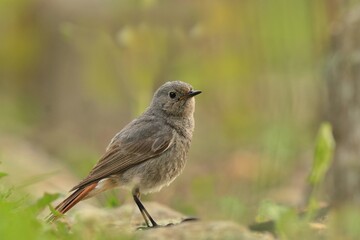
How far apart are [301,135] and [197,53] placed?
5.45 ft

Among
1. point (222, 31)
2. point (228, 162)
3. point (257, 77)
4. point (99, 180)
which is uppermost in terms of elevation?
point (222, 31)

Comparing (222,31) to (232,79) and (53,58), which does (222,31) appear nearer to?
(232,79)

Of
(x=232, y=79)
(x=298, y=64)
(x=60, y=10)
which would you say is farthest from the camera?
(x=60, y=10)

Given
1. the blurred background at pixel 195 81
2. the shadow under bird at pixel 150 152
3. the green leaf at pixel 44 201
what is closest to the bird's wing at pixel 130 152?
the shadow under bird at pixel 150 152

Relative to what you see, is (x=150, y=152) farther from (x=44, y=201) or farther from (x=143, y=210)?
(x=44, y=201)

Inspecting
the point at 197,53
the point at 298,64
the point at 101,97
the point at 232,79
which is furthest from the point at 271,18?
the point at 101,97

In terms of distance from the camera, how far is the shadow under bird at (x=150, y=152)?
244 inches

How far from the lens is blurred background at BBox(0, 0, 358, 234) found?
8.44m

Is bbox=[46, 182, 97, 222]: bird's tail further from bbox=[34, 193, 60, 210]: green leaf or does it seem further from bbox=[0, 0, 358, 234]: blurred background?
bbox=[34, 193, 60, 210]: green leaf

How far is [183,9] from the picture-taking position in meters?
10.7

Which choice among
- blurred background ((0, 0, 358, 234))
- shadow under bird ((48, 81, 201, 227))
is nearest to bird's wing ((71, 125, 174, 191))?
shadow under bird ((48, 81, 201, 227))

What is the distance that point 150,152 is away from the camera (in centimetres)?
639

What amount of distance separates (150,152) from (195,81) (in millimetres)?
5135

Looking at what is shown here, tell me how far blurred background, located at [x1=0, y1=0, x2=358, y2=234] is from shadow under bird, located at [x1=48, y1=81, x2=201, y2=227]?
0.27m
